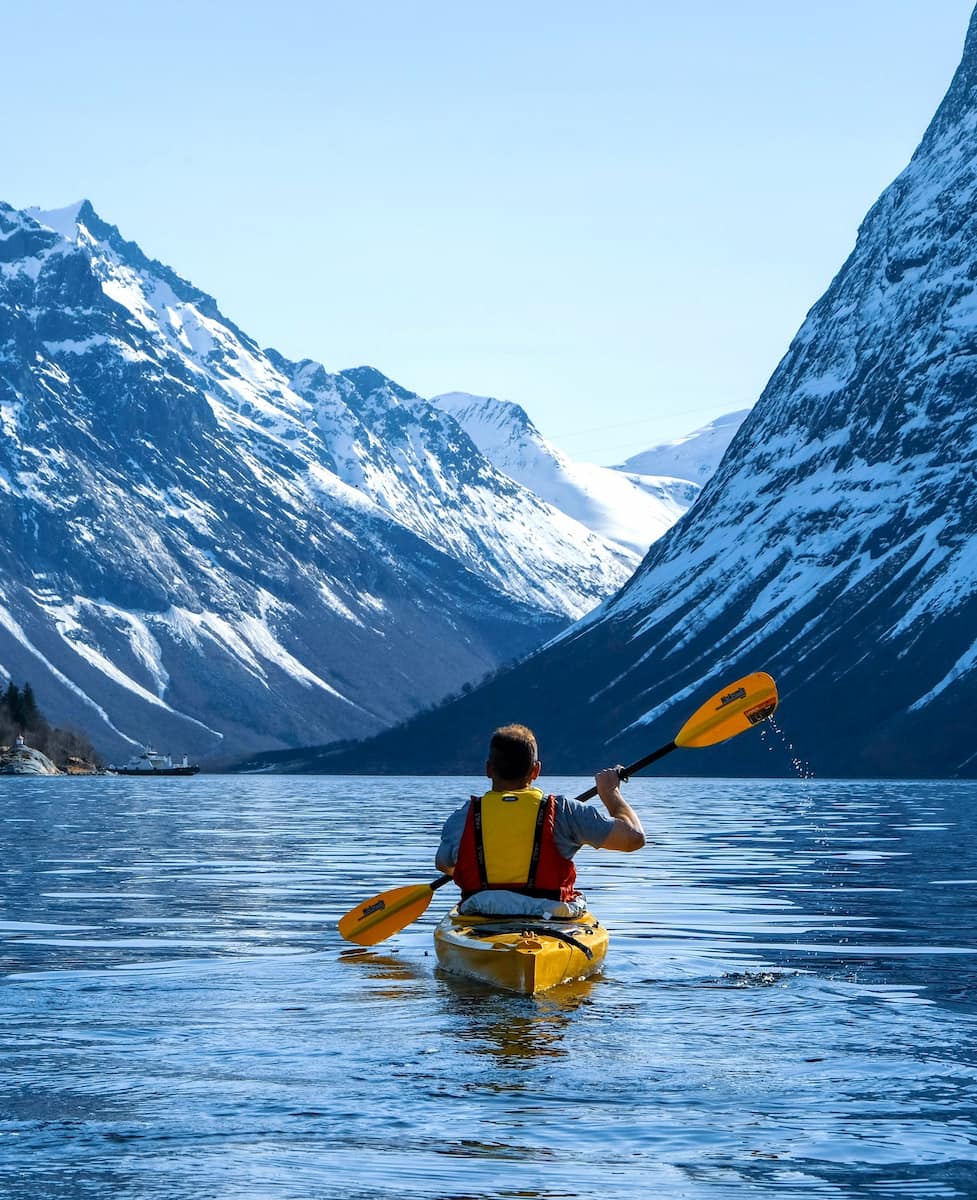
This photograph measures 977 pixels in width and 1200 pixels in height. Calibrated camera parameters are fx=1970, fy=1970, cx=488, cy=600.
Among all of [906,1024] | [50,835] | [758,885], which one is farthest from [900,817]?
[906,1024]

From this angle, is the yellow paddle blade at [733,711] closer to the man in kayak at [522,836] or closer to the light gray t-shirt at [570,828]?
the man in kayak at [522,836]

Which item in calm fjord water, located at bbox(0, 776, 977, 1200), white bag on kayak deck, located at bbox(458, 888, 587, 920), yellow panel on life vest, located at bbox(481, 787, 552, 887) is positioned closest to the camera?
calm fjord water, located at bbox(0, 776, 977, 1200)

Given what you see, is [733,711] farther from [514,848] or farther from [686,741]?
[514,848]

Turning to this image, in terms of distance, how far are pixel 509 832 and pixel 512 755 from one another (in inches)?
49.2

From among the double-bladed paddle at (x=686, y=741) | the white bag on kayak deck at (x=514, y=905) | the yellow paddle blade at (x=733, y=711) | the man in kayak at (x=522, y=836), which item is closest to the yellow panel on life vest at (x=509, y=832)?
the man in kayak at (x=522, y=836)

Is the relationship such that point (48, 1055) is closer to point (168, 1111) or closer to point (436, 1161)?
point (168, 1111)

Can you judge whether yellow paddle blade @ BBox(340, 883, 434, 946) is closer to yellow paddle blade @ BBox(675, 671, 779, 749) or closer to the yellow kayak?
the yellow kayak

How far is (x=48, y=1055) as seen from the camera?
1681 centimetres

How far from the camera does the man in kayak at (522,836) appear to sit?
64.1 ft

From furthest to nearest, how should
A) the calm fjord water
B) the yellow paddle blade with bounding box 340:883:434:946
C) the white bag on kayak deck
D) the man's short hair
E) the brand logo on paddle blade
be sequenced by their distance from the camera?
1. the brand logo on paddle blade
2. the yellow paddle blade with bounding box 340:883:434:946
3. the white bag on kayak deck
4. the man's short hair
5. the calm fjord water

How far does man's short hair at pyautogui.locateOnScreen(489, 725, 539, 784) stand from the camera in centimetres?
1928

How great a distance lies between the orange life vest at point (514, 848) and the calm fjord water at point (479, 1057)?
1.20m

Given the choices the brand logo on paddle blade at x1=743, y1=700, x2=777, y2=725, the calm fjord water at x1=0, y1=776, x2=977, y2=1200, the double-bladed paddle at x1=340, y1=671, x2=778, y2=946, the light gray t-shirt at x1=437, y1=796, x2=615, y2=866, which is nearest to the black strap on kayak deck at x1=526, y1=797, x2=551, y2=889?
the light gray t-shirt at x1=437, y1=796, x2=615, y2=866

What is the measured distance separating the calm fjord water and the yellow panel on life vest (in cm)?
129
